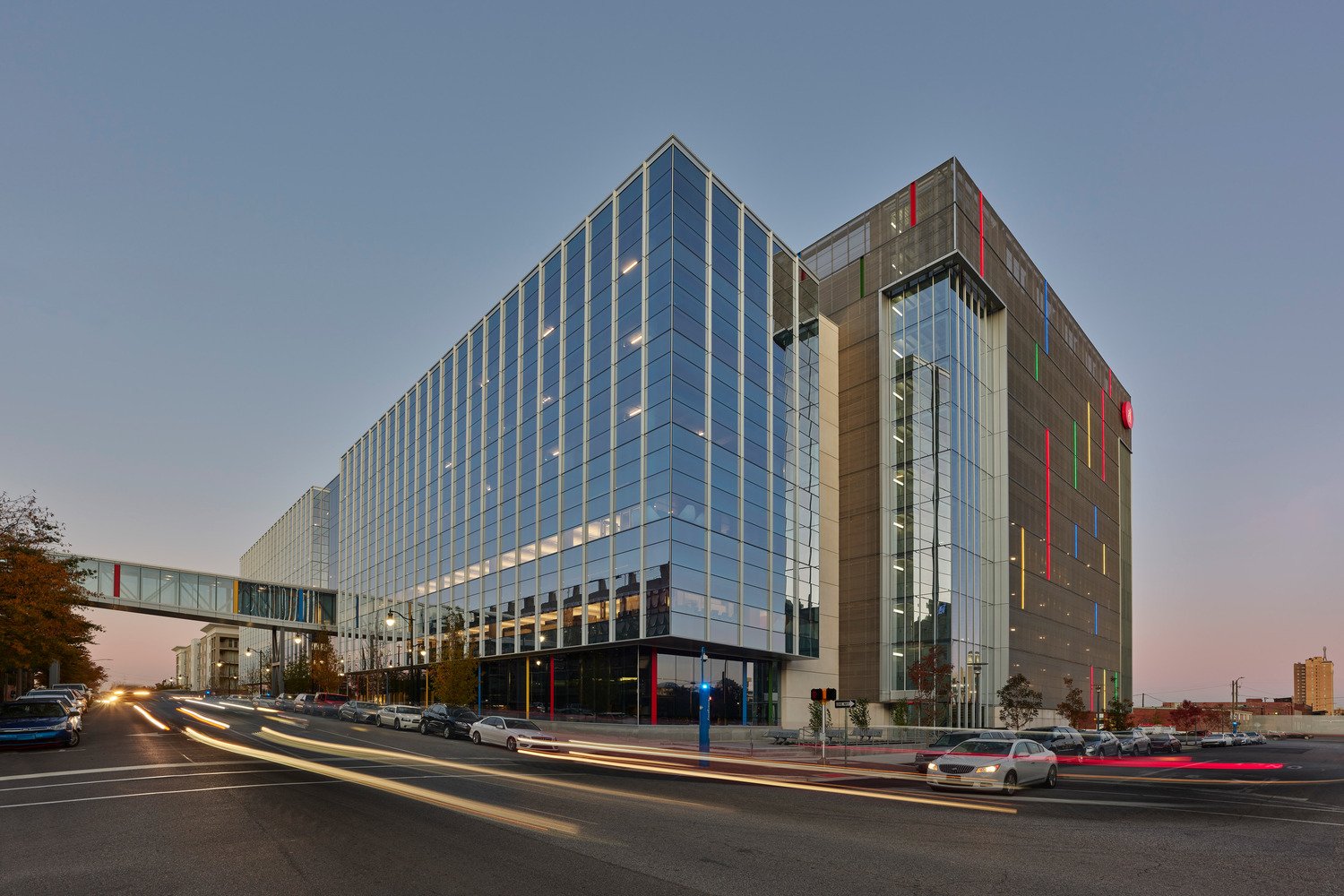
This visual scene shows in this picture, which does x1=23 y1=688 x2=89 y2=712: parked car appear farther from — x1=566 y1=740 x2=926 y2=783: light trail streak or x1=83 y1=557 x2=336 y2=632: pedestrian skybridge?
x1=566 y1=740 x2=926 y2=783: light trail streak

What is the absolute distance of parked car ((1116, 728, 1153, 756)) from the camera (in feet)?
152

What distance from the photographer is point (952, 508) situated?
57.1m

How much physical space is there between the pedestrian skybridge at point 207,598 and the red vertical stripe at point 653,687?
52427mm

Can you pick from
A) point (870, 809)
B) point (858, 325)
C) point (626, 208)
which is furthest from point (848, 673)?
point (870, 809)

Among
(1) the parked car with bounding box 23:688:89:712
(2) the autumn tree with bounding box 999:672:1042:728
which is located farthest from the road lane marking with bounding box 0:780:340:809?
(2) the autumn tree with bounding box 999:672:1042:728

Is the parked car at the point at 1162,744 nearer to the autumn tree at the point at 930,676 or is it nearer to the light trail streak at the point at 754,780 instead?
the autumn tree at the point at 930,676

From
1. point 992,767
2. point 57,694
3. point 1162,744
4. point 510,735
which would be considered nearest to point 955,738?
point 992,767

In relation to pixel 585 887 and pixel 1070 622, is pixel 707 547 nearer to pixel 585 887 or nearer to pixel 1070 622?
pixel 585 887

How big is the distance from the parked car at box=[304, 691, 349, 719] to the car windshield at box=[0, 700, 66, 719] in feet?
103

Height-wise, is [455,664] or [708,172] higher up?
[708,172]

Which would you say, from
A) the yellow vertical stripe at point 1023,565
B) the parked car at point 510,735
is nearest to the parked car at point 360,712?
the parked car at point 510,735

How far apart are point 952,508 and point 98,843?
52743 millimetres

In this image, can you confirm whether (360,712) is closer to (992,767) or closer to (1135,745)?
(992,767)

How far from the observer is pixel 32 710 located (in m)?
29.6
